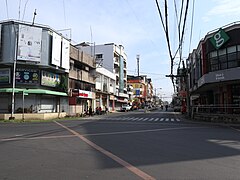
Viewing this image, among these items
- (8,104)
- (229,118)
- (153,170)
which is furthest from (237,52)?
(8,104)

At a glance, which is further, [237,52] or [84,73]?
[84,73]

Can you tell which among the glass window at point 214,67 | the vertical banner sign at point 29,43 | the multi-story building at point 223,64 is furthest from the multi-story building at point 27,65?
the glass window at point 214,67

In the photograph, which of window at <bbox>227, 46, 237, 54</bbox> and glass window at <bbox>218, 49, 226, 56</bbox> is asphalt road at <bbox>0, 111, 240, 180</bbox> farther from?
glass window at <bbox>218, 49, 226, 56</bbox>

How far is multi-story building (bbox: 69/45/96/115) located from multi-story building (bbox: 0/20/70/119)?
5.45m

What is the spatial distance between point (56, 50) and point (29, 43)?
388 centimetres

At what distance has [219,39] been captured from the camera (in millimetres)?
27938

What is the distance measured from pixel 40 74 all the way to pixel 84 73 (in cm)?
1324

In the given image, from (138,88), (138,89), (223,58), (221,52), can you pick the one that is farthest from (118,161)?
(138,88)

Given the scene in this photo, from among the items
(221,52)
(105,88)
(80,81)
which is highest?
(221,52)

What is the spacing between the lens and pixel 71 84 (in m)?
39.9

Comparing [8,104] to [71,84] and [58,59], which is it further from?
[71,84]

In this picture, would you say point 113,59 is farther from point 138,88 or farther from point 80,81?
point 138,88

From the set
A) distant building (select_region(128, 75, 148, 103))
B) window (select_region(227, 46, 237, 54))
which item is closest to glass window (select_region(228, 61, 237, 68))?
window (select_region(227, 46, 237, 54))

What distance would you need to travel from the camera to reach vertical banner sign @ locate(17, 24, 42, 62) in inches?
1199
